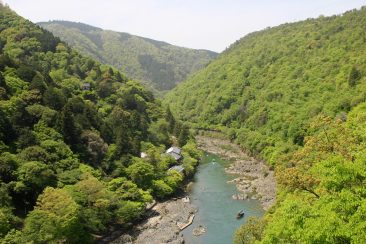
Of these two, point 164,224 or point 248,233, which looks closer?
point 248,233

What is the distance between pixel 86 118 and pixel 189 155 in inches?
1087

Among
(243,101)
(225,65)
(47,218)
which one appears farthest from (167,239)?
(225,65)

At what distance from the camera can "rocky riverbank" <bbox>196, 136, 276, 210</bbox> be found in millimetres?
68312

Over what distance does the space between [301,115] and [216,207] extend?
38.5m

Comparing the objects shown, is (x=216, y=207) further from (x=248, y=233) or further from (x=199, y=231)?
(x=248, y=233)

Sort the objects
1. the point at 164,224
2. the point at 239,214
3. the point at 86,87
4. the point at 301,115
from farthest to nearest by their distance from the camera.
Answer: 1. the point at 301,115
2. the point at 86,87
3. the point at 239,214
4. the point at 164,224

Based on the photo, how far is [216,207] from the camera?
64625mm

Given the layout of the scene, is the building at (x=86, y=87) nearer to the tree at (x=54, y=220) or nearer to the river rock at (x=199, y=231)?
the tree at (x=54, y=220)

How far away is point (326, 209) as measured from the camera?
17984 millimetres

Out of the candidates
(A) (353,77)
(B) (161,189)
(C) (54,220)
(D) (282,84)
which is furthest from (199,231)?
(D) (282,84)

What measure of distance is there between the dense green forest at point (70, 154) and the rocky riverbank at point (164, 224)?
2110mm

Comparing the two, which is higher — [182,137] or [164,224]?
[182,137]

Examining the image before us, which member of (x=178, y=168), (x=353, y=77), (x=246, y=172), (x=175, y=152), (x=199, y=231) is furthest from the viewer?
(x=353, y=77)

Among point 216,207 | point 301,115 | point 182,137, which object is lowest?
point 216,207
